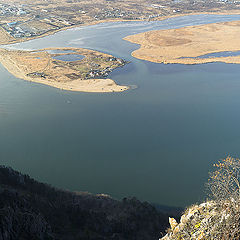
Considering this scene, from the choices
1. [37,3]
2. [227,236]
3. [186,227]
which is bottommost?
[186,227]

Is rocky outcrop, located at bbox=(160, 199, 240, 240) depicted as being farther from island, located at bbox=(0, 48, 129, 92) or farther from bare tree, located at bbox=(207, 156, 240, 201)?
island, located at bbox=(0, 48, 129, 92)

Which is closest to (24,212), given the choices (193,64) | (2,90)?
(2,90)

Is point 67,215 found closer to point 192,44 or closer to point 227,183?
Answer: point 227,183

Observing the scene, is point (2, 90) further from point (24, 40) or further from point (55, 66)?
point (24, 40)

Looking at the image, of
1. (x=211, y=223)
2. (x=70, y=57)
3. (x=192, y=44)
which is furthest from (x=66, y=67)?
(x=211, y=223)

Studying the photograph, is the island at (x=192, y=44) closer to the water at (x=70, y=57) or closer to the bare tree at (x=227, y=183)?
the water at (x=70, y=57)

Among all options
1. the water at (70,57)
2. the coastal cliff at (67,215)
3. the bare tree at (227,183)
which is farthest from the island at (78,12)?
the bare tree at (227,183)
